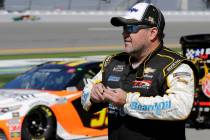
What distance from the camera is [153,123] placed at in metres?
3.33

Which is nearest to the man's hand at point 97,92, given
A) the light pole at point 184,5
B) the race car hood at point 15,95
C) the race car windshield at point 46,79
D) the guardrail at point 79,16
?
the race car hood at point 15,95

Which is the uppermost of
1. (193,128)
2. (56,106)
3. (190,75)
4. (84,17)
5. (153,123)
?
(190,75)

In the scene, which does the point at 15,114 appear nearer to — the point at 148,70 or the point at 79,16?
the point at 148,70

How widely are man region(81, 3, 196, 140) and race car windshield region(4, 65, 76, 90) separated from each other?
598 centimetres

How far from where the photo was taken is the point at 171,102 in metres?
3.22

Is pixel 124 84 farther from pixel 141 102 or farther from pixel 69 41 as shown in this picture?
pixel 69 41

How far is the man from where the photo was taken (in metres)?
3.25

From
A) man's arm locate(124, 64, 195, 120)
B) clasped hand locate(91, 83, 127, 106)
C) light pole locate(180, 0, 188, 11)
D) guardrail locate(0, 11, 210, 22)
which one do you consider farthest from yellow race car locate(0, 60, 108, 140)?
light pole locate(180, 0, 188, 11)

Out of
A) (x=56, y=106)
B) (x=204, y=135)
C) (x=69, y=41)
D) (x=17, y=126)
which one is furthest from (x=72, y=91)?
(x=69, y=41)

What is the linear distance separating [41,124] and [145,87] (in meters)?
5.76

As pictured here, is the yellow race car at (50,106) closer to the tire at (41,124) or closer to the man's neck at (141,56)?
the tire at (41,124)

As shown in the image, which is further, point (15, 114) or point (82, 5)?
point (82, 5)

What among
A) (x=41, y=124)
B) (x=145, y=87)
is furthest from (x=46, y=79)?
(x=145, y=87)

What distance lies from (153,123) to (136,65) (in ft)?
1.20
